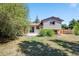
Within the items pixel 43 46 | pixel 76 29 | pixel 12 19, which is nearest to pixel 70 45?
pixel 76 29

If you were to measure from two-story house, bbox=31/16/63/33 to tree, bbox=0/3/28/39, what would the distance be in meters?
0.16

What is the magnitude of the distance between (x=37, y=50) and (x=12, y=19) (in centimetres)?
59

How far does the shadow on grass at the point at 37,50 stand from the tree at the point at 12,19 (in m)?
0.25

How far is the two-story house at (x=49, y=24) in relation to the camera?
3.85m

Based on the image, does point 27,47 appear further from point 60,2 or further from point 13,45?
point 60,2

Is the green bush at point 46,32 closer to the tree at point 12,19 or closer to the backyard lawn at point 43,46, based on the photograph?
the backyard lawn at point 43,46

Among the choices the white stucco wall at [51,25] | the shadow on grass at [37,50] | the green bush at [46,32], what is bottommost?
the shadow on grass at [37,50]

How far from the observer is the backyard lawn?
3.78 meters

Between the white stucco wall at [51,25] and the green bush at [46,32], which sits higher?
A: the white stucco wall at [51,25]

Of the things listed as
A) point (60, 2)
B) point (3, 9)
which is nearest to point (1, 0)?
point (3, 9)

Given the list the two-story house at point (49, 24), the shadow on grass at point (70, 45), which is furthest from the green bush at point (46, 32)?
the shadow on grass at point (70, 45)

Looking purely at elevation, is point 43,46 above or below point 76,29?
below

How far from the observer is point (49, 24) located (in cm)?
386

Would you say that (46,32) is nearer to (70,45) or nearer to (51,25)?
(51,25)
